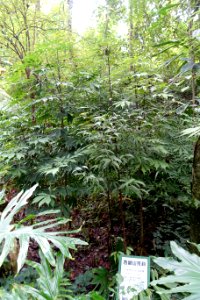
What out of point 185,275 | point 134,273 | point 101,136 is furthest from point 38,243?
point 101,136

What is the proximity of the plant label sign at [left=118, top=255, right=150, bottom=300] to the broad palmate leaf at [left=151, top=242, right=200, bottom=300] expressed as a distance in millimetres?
431

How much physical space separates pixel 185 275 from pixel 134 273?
644 millimetres

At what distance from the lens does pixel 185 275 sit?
828 mm

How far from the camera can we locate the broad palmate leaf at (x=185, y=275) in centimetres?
76

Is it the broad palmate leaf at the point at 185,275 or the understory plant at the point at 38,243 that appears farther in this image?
the understory plant at the point at 38,243

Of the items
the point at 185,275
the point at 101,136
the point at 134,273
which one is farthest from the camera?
the point at 101,136

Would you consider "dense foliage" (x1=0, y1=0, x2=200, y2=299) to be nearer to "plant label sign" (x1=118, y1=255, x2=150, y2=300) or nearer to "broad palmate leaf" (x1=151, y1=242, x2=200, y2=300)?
"plant label sign" (x1=118, y1=255, x2=150, y2=300)

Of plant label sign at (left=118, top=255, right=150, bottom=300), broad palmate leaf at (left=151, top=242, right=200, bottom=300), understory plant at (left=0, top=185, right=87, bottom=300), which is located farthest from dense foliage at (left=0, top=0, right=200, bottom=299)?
broad palmate leaf at (left=151, top=242, right=200, bottom=300)

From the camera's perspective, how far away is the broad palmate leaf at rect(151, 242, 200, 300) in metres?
0.76

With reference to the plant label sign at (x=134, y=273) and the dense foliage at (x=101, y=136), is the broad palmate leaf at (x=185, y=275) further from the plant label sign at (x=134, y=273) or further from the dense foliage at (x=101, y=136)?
the dense foliage at (x=101, y=136)

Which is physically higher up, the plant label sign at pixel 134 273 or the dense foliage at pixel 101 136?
the dense foliage at pixel 101 136

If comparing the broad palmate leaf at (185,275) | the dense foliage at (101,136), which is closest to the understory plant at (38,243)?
the broad palmate leaf at (185,275)

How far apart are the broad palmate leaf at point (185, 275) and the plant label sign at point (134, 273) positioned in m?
0.43

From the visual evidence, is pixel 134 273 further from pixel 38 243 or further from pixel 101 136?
pixel 101 136
